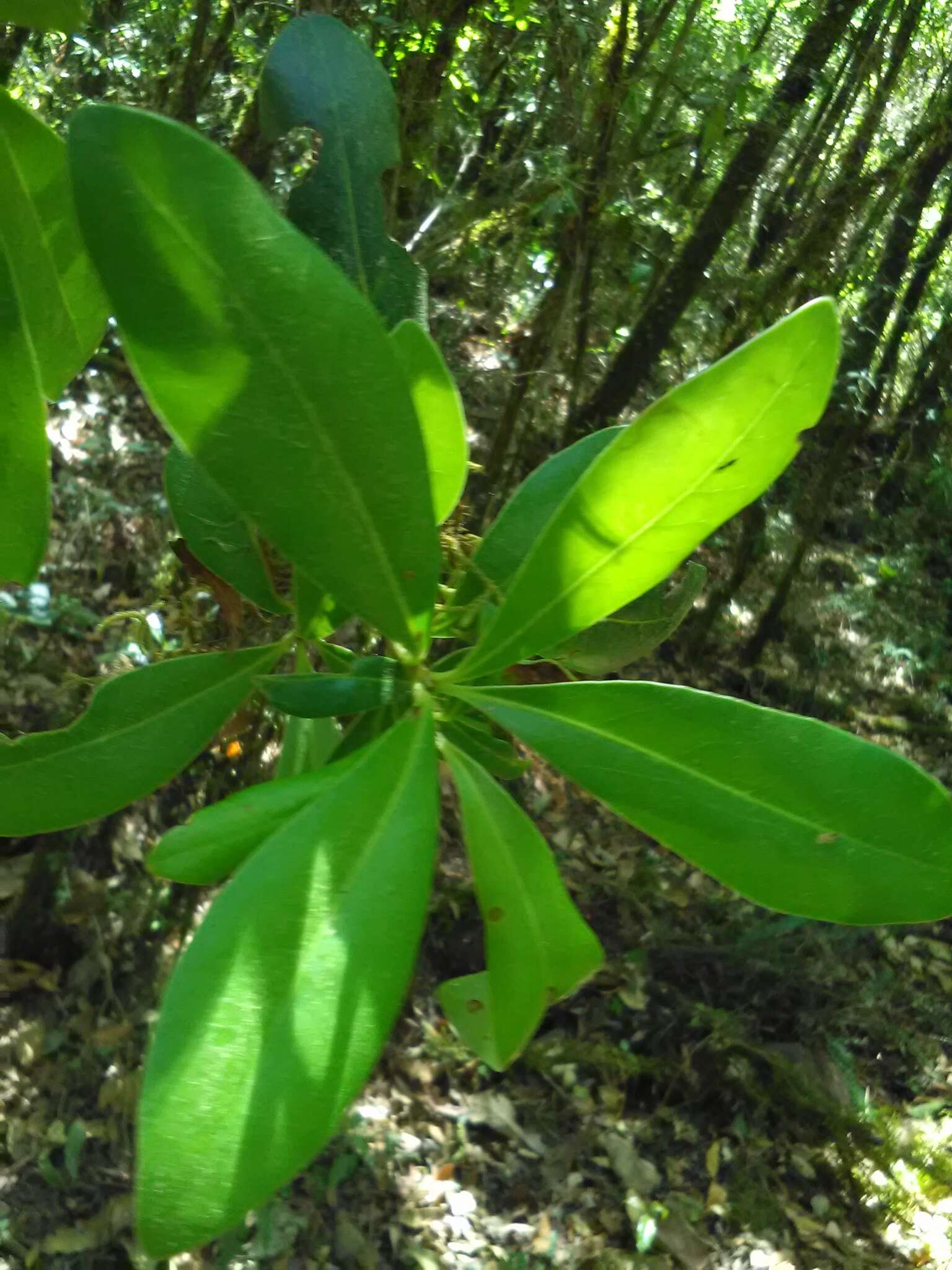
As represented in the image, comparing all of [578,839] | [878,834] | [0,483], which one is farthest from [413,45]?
[578,839]

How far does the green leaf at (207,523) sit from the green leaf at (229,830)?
0.14 meters

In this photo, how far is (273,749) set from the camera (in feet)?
4.94

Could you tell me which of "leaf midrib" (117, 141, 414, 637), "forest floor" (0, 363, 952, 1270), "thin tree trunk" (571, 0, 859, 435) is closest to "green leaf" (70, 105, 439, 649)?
"leaf midrib" (117, 141, 414, 637)

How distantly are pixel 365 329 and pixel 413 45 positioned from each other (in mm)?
1221

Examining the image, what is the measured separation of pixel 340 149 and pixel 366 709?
315 millimetres

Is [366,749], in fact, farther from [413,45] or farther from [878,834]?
[413,45]

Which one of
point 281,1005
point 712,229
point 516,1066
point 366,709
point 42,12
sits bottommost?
point 516,1066

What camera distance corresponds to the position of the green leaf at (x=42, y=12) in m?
A: 0.47

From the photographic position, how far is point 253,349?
1.24 ft

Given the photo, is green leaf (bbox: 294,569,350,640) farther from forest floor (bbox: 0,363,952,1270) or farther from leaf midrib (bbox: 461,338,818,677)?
forest floor (bbox: 0,363,952,1270)

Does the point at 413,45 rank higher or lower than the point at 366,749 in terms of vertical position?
higher

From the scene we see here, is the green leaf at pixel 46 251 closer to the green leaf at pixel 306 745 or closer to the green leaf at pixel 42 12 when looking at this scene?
the green leaf at pixel 42 12

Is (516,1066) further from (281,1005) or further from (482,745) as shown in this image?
(281,1005)

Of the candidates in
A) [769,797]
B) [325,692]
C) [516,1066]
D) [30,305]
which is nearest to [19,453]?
[30,305]
